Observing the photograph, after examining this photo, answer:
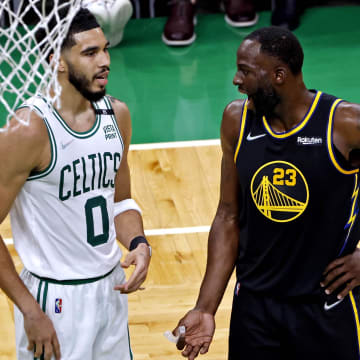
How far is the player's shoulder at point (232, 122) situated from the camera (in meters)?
2.99

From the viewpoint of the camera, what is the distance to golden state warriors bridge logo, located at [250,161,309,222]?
9.44ft

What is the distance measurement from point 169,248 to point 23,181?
228 centimetres

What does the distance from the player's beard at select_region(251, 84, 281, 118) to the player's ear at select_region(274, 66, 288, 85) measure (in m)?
0.03

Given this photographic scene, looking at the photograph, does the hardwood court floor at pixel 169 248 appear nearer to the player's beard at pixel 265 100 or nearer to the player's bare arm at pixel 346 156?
the player's bare arm at pixel 346 156

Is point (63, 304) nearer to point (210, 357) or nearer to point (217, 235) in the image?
point (217, 235)

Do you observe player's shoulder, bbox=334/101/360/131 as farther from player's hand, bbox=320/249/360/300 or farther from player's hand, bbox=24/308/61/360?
player's hand, bbox=24/308/61/360

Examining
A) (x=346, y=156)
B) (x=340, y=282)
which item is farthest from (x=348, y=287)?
(x=346, y=156)

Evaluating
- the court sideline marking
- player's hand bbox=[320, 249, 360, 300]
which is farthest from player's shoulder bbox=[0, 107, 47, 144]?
the court sideline marking

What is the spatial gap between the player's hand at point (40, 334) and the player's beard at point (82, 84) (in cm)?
78

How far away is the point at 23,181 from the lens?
Answer: 2.75 metres

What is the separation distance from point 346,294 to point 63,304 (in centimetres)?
104

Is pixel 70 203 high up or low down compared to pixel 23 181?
down

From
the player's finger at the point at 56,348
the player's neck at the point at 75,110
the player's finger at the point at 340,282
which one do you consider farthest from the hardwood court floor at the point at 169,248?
the player's neck at the point at 75,110

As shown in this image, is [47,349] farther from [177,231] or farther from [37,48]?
[177,231]
